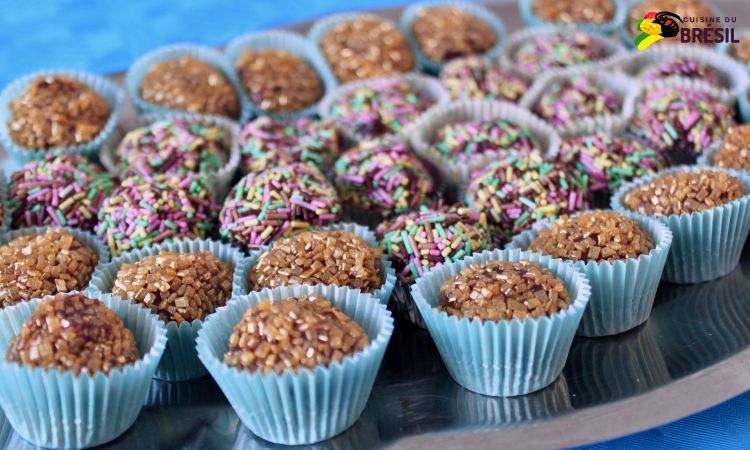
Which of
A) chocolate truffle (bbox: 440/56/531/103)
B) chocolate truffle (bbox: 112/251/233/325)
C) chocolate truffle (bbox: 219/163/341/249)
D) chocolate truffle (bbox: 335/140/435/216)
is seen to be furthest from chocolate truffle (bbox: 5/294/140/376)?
chocolate truffle (bbox: 440/56/531/103)

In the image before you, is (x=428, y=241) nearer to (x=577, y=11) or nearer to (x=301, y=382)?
(x=301, y=382)

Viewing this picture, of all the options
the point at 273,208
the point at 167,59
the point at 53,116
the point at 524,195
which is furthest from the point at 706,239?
the point at 167,59

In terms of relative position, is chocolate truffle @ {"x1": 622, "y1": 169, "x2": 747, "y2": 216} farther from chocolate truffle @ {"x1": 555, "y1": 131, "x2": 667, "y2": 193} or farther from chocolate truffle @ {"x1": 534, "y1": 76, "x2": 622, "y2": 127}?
chocolate truffle @ {"x1": 534, "y1": 76, "x2": 622, "y2": 127}

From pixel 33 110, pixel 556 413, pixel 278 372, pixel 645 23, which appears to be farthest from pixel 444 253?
pixel 645 23

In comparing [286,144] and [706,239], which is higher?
[286,144]

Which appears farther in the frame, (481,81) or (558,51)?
(558,51)

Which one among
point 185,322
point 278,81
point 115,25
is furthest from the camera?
point 115,25
